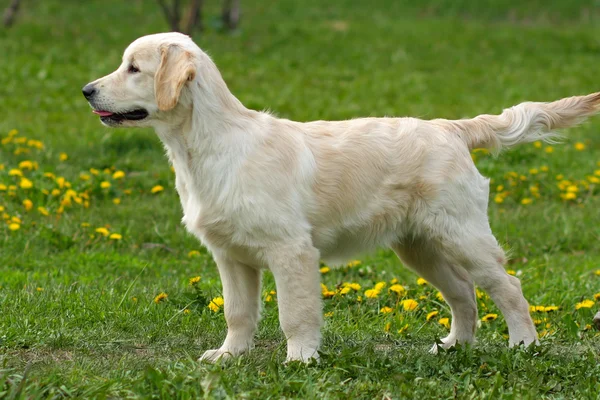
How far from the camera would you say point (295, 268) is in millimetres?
4574

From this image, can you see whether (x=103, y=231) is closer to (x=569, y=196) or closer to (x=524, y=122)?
(x=524, y=122)

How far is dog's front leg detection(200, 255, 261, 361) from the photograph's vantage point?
16.3 ft

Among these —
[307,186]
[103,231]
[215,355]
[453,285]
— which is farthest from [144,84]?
[103,231]

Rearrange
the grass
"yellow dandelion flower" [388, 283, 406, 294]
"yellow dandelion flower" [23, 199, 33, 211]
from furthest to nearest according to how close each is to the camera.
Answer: "yellow dandelion flower" [23, 199, 33, 211] < "yellow dandelion flower" [388, 283, 406, 294] < the grass

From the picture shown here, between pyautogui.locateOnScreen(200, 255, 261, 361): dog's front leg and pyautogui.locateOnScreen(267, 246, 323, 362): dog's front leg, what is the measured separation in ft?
1.33

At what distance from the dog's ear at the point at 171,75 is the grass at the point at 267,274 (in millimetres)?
1219

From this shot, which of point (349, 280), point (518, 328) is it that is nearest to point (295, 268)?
point (518, 328)

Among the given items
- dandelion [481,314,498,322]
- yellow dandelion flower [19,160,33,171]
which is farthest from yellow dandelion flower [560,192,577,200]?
yellow dandelion flower [19,160,33,171]

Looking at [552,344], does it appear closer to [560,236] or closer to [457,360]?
[457,360]

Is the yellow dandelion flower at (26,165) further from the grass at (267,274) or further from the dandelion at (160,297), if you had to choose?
the dandelion at (160,297)

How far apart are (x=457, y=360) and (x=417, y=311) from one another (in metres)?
1.33

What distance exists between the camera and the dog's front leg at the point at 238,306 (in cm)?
498

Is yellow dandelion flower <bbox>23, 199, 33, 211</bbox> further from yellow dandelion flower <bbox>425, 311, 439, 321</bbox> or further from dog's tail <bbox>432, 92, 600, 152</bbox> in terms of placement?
dog's tail <bbox>432, 92, 600, 152</bbox>

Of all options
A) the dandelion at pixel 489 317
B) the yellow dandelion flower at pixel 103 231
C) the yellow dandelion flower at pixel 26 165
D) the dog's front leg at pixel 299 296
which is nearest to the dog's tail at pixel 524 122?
the dandelion at pixel 489 317
